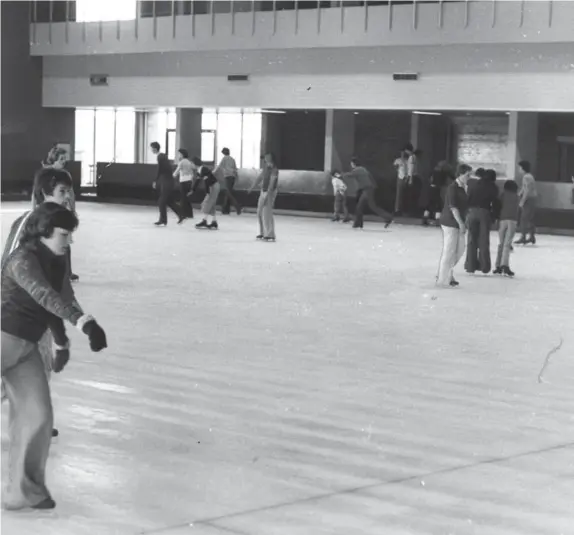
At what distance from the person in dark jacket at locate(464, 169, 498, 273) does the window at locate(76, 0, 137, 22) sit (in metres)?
26.6

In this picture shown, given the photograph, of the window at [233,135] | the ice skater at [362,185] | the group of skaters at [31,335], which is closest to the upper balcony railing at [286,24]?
the window at [233,135]

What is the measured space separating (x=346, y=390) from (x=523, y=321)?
5155 mm

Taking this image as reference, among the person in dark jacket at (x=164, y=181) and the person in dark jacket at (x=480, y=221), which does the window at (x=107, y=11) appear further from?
the person in dark jacket at (x=480, y=221)

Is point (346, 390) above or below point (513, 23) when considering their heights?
below

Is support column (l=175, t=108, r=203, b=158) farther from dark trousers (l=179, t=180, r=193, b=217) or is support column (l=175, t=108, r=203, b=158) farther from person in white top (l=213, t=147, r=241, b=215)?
dark trousers (l=179, t=180, r=193, b=217)

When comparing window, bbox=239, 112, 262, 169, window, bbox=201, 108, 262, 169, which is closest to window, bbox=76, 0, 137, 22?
window, bbox=201, 108, 262, 169

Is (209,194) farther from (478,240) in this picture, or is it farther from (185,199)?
(478,240)

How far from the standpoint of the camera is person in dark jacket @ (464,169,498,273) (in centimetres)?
1991

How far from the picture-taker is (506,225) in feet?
65.7

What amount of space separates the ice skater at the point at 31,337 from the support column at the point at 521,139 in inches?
1157

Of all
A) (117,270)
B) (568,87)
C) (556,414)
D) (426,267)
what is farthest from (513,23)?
(556,414)

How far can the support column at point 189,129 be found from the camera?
43.9 m

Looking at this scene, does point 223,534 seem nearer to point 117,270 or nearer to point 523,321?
point 523,321

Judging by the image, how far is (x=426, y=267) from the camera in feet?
69.6
